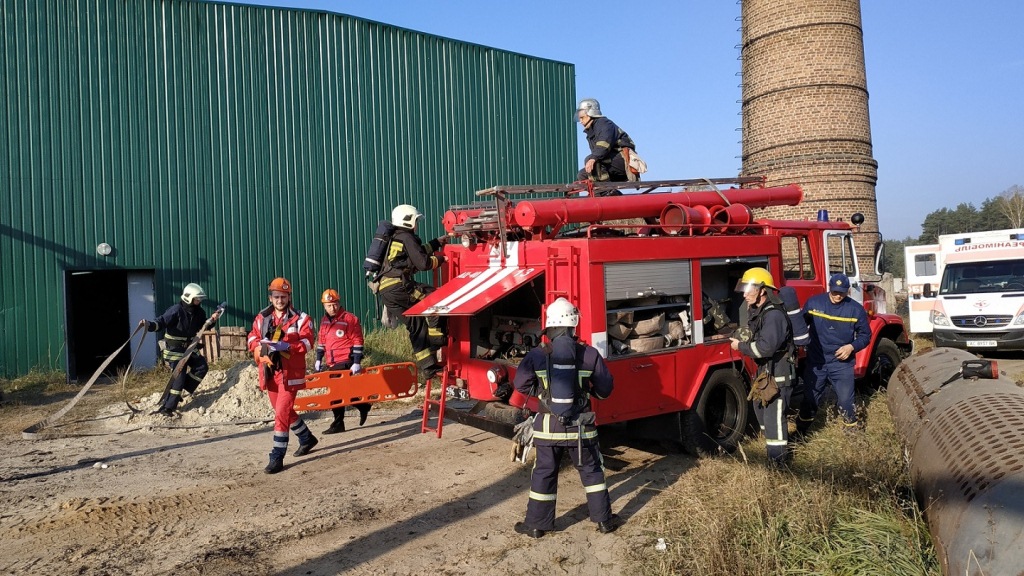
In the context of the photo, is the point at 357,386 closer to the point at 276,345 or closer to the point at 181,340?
the point at 276,345

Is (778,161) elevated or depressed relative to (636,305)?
elevated

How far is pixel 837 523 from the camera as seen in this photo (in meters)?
4.52

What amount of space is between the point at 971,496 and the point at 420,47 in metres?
15.1

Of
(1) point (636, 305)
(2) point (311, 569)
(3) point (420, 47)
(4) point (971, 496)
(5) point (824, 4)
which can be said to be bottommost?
(2) point (311, 569)

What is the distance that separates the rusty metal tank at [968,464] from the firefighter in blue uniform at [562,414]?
206cm

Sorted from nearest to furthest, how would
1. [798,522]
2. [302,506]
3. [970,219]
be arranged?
1. [798,522]
2. [302,506]
3. [970,219]

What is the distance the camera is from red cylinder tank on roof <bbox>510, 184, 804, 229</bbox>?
6.36 metres

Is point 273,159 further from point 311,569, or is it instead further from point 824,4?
point 824,4

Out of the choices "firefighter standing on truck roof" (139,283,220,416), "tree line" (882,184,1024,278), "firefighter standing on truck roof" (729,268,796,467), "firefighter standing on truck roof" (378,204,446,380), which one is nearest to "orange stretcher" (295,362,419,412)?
"firefighter standing on truck roof" (378,204,446,380)

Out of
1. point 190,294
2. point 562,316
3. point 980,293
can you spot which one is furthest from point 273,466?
point 980,293

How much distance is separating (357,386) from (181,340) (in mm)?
3756

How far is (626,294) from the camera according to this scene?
20.5 feet

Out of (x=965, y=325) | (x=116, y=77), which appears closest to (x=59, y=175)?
(x=116, y=77)

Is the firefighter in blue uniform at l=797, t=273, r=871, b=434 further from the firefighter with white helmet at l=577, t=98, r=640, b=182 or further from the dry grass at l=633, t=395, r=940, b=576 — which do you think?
the firefighter with white helmet at l=577, t=98, r=640, b=182
